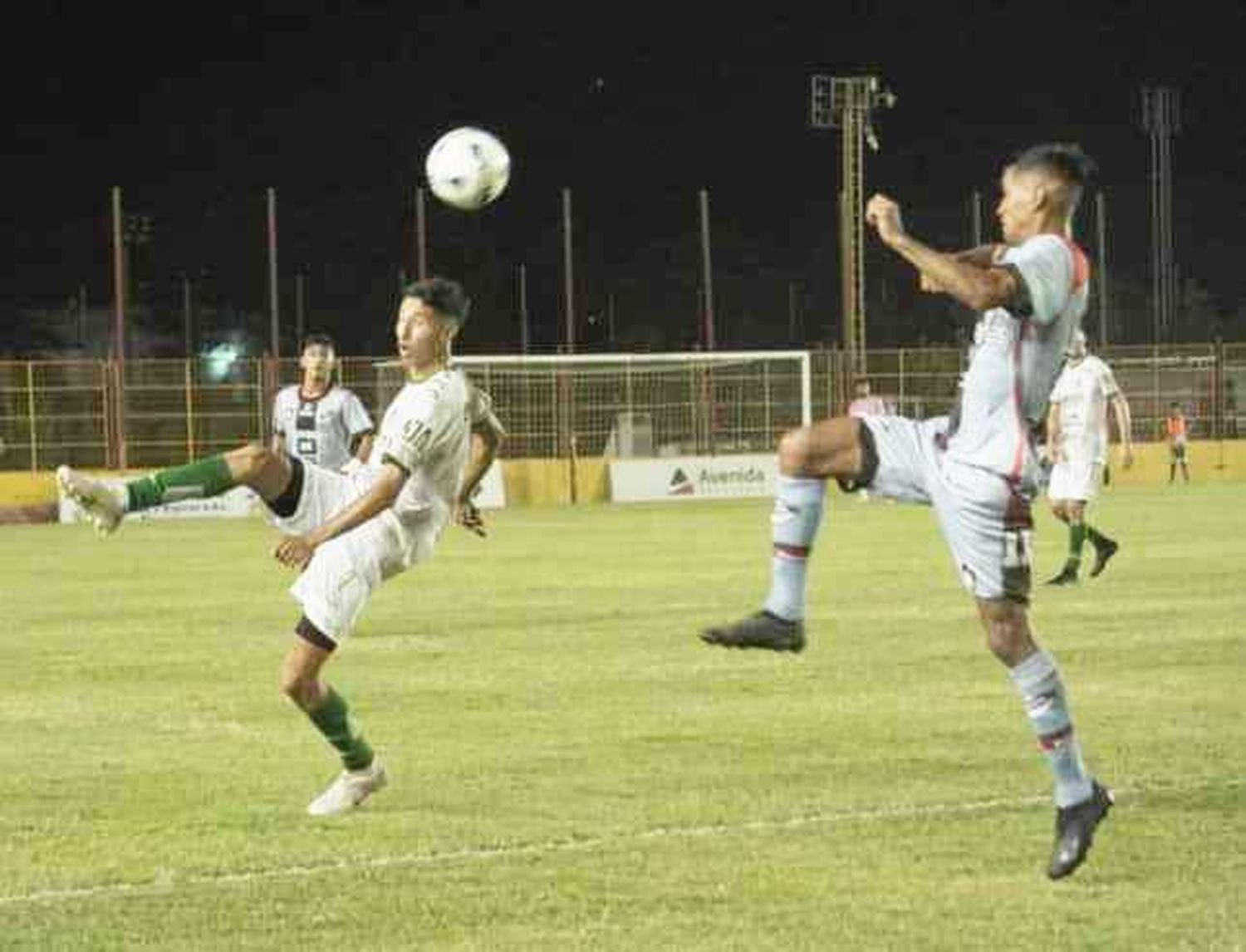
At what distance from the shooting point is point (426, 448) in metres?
10.6

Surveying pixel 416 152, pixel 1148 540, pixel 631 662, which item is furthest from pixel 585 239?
pixel 631 662

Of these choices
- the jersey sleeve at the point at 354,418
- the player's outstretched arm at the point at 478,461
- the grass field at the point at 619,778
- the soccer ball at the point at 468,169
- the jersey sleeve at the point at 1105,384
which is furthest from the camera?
the jersey sleeve at the point at 1105,384

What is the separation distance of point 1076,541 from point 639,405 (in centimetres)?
2988

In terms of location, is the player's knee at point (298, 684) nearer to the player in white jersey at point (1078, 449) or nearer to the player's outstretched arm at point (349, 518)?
the player's outstretched arm at point (349, 518)

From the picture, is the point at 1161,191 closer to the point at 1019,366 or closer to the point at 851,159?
the point at 851,159

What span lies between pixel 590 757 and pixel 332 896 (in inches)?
137

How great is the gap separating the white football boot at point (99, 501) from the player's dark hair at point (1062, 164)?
3.99 meters

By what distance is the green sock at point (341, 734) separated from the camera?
10.5 meters

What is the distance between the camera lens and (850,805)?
10273 mm

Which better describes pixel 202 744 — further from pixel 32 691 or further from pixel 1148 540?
pixel 1148 540

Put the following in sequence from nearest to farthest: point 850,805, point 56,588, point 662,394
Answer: point 850,805, point 56,588, point 662,394

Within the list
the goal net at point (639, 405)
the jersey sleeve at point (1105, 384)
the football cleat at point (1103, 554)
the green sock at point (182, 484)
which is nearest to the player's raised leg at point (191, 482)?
the green sock at point (182, 484)

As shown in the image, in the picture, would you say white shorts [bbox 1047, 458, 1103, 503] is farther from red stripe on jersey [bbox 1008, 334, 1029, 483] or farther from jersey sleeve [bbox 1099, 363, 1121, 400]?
red stripe on jersey [bbox 1008, 334, 1029, 483]

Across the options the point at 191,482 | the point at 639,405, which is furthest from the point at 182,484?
the point at 639,405
